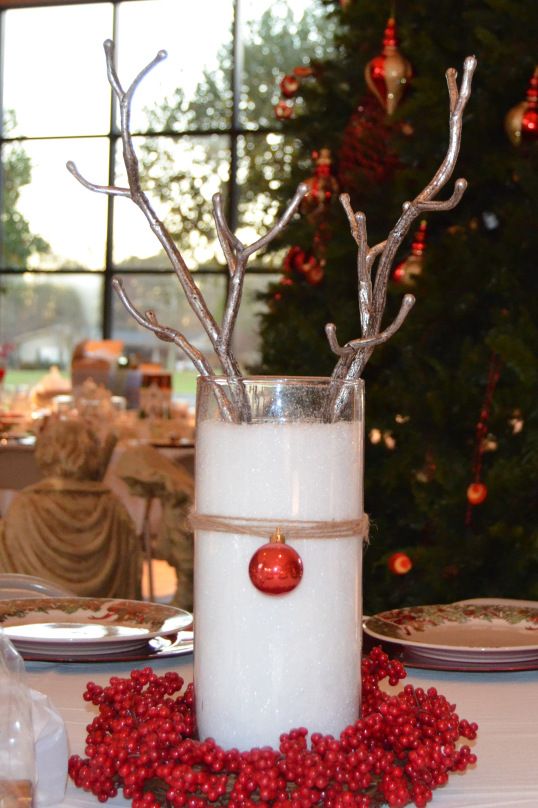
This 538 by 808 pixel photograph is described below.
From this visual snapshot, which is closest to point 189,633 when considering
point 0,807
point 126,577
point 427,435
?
point 0,807

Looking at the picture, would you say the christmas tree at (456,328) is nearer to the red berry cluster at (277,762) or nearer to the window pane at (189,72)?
the red berry cluster at (277,762)

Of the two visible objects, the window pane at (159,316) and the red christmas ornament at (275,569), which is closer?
the red christmas ornament at (275,569)

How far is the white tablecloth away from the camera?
65 centimetres

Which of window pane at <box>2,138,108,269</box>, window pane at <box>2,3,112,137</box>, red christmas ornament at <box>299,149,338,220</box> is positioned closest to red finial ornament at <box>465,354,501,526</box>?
red christmas ornament at <box>299,149,338,220</box>

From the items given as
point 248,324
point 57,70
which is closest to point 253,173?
point 248,324

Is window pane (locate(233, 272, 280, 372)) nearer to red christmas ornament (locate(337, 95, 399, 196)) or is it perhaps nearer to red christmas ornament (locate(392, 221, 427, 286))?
red christmas ornament (locate(337, 95, 399, 196))

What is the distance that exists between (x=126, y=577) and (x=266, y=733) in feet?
6.85

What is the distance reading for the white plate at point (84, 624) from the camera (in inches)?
37.2

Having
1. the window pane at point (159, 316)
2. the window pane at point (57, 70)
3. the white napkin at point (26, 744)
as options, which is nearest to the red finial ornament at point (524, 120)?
the white napkin at point (26, 744)

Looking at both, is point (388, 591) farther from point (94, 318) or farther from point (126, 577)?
point (94, 318)

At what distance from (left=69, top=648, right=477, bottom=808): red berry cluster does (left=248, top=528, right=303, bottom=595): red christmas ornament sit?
79 millimetres

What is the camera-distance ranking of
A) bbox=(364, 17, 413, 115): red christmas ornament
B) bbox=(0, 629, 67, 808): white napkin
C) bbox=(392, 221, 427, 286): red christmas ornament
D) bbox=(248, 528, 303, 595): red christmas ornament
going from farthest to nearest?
bbox=(364, 17, 413, 115): red christmas ornament → bbox=(392, 221, 427, 286): red christmas ornament → bbox=(248, 528, 303, 595): red christmas ornament → bbox=(0, 629, 67, 808): white napkin

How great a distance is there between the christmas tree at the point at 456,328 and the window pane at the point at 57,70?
713 centimetres

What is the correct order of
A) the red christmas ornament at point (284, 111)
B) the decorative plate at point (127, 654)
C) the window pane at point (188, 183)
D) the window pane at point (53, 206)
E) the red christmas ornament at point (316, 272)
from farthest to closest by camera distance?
the window pane at point (53, 206), the window pane at point (188, 183), the red christmas ornament at point (284, 111), the red christmas ornament at point (316, 272), the decorative plate at point (127, 654)
